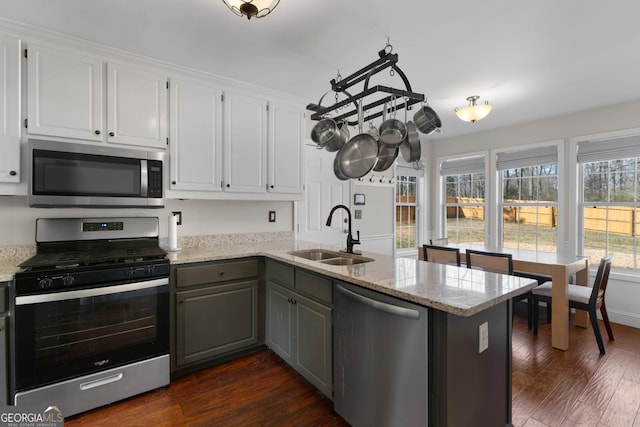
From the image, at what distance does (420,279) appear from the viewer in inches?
64.3

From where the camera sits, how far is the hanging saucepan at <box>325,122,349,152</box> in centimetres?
232

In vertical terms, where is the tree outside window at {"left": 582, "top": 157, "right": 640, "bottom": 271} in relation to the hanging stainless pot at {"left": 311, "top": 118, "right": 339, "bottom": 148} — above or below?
below

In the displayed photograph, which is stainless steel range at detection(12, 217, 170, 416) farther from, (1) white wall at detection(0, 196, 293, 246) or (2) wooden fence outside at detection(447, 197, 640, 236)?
(2) wooden fence outside at detection(447, 197, 640, 236)

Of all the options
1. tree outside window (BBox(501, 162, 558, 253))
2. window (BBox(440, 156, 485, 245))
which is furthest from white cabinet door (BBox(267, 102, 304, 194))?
tree outside window (BBox(501, 162, 558, 253))

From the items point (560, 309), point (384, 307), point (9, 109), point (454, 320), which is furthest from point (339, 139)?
point (560, 309)

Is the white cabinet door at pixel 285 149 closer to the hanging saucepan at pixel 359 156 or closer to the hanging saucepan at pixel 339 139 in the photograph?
the hanging saucepan at pixel 339 139

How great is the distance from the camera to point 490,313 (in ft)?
4.91

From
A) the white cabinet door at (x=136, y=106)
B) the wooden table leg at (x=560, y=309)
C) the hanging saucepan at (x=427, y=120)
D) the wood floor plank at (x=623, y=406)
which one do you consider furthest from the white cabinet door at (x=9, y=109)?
the wooden table leg at (x=560, y=309)

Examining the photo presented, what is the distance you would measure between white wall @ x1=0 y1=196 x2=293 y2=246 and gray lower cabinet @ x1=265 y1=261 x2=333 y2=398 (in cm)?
81

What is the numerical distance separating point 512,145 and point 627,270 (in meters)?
2.02

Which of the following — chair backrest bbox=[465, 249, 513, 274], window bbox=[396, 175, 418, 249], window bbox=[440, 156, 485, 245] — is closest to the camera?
chair backrest bbox=[465, 249, 513, 274]

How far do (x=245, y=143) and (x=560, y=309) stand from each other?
3298 millimetres

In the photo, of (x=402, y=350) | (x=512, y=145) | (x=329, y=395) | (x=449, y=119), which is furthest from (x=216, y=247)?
(x=512, y=145)

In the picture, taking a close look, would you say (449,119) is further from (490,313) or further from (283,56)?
(490,313)
